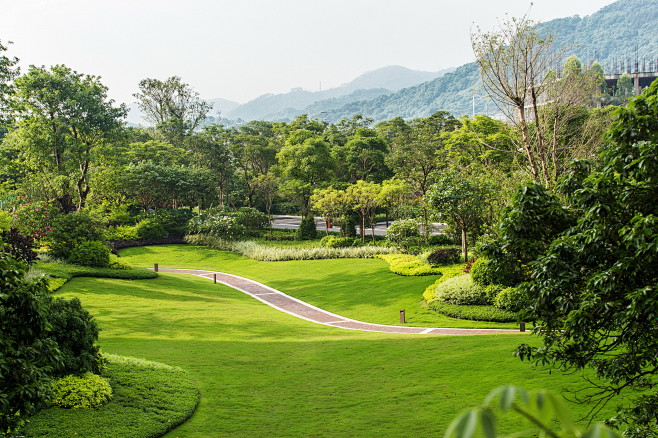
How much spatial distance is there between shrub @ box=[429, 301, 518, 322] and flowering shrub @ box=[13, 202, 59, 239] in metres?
18.8

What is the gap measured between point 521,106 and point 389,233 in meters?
17.3

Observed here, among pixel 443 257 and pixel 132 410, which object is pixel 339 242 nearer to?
pixel 443 257

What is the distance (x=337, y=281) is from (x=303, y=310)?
495 cm

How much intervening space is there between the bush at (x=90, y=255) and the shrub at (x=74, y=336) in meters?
17.4

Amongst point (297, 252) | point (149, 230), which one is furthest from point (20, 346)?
point (149, 230)

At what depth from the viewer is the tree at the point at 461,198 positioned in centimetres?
2517

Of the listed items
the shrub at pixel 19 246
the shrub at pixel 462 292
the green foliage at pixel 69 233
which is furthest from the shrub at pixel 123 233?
the shrub at pixel 462 292

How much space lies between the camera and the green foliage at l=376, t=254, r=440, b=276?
1024 inches

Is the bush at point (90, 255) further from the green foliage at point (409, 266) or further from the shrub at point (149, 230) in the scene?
the green foliage at point (409, 266)

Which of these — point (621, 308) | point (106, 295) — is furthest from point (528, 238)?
point (106, 295)

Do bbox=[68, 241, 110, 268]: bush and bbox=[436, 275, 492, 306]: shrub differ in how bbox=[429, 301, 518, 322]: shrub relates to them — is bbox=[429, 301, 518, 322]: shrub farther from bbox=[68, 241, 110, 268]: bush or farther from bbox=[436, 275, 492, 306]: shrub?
bbox=[68, 241, 110, 268]: bush

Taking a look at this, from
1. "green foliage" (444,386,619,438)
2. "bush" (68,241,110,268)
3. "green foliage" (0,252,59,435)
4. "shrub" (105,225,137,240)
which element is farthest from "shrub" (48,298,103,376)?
"shrub" (105,225,137,240)

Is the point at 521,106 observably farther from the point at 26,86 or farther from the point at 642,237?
the point at 26,86

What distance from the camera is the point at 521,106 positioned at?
16.6 m
